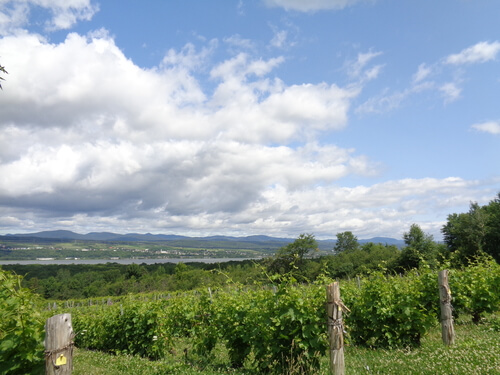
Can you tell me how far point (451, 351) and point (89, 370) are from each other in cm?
825

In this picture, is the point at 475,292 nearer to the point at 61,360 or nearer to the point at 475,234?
the point at 61,360

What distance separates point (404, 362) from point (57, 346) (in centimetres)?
613

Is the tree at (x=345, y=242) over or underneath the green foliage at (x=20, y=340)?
underneath

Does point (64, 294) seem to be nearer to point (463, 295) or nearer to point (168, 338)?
point (168, 338)

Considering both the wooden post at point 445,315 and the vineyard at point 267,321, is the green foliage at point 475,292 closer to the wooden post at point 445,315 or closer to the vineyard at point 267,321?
the vineyard at point 267,321

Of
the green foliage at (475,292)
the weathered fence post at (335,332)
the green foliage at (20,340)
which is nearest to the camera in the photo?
the green foliage at (20,340)

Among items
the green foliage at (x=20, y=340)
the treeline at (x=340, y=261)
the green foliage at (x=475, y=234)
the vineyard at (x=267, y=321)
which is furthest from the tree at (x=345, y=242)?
the green foliage at (x=20, y=340)

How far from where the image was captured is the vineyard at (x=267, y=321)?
4.38m

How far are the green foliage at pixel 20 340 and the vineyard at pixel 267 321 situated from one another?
11mm

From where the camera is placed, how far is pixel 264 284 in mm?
7988

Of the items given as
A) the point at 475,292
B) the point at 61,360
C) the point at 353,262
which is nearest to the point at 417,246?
the point at 353,262

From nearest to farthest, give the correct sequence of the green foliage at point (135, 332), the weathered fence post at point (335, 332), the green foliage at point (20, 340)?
the green foliage at point (20, 340) → the weathered fence post at point (335, 332) → the green foliage at point (135, 332)

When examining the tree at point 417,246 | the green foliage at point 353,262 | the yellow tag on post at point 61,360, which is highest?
the yellow tag on post at point 61,360

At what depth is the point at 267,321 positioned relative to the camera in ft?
20.2
